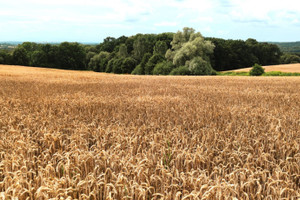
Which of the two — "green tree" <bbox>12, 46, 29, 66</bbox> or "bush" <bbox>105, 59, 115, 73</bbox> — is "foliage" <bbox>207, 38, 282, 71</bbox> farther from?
"green tree" <bbox>12, 46, 29, 66</bbox>

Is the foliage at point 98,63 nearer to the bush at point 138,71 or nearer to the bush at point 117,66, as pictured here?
the bush at point 117,66

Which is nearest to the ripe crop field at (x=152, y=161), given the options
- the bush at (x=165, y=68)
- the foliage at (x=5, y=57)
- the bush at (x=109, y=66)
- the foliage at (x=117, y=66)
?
the bush at (x=165, y=68)

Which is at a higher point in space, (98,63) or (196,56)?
(196,56)

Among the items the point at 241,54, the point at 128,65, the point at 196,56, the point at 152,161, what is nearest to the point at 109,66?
the point at 128,65

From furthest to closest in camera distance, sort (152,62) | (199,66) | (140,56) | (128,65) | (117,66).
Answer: (140,56) < (128,65) < (117,66) < (152,62) < (199,66)

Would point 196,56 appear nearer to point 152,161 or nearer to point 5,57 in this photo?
point 5,57

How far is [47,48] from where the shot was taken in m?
85.9

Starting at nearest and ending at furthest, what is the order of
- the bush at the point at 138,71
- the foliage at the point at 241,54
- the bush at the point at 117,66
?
1. the bush at the point at 138,71
2. the bush at the point at 117,66
3. the foliage at the point at 241,54

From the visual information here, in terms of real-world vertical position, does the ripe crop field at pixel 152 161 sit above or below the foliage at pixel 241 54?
below

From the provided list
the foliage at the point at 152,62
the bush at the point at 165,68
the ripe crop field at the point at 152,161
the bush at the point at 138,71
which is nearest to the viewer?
the ripe crop field at the point at 152,161

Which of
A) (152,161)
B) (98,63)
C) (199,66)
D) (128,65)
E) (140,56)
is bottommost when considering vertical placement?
(152,161)

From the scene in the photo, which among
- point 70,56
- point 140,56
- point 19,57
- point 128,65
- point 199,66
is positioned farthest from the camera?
point 140,56

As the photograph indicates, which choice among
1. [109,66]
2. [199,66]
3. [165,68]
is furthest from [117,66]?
[199,66]

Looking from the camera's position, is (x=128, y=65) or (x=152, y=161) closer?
(x=152, y=161)
